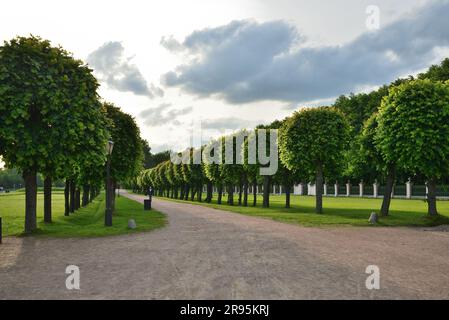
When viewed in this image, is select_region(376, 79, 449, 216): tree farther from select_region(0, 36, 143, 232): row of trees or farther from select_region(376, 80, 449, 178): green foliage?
select_region(0, 36, 143, 232): row of trees

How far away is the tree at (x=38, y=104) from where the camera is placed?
55.1ft

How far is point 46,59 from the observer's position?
1816 centimetres

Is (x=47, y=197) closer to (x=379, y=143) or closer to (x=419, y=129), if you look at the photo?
(x=379, y=143)

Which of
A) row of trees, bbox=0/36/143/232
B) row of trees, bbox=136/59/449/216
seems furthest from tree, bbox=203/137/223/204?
row of trees, bbox=0/36/143/232

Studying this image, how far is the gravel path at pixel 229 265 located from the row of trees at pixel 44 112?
3.84 meters

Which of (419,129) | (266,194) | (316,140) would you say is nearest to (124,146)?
(316,140)

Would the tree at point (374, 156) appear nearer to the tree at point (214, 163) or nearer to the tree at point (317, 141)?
the tree at point (317, 141)

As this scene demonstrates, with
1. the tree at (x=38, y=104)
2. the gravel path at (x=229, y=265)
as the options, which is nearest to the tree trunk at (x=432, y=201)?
the gravel path at (x=229, y=265)

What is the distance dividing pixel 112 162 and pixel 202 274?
2216 centimetres

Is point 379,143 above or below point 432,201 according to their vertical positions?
above

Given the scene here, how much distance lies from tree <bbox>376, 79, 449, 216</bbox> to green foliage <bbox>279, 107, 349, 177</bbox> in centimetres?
666

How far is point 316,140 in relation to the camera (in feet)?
105

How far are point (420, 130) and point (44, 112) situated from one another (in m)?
21.6
